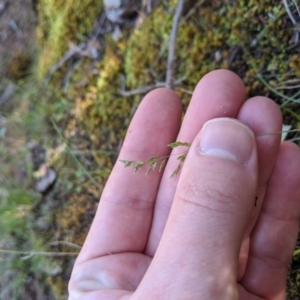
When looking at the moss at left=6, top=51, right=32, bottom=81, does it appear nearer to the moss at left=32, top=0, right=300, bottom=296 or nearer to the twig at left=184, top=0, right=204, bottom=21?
the moss at left=32, top=0, right=300, bottom=296

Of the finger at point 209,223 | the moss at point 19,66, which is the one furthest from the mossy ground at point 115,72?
the finger at point 209,223

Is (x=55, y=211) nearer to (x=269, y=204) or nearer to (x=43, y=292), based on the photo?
(x=43, y=292)

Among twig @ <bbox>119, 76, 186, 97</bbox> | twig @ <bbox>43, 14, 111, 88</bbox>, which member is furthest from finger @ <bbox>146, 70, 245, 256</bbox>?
twig @ <bbox>43, 14, 111, 88</bbox>

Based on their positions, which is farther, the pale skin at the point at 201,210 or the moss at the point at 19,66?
the moss at the point at 19,66

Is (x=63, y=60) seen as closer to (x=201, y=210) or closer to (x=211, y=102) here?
(x=211, y=102)

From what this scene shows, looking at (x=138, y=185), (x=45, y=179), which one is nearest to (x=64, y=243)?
(x=45, y=179)

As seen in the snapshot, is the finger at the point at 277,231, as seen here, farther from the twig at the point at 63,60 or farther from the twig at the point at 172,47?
the twig at the point at 63,60
